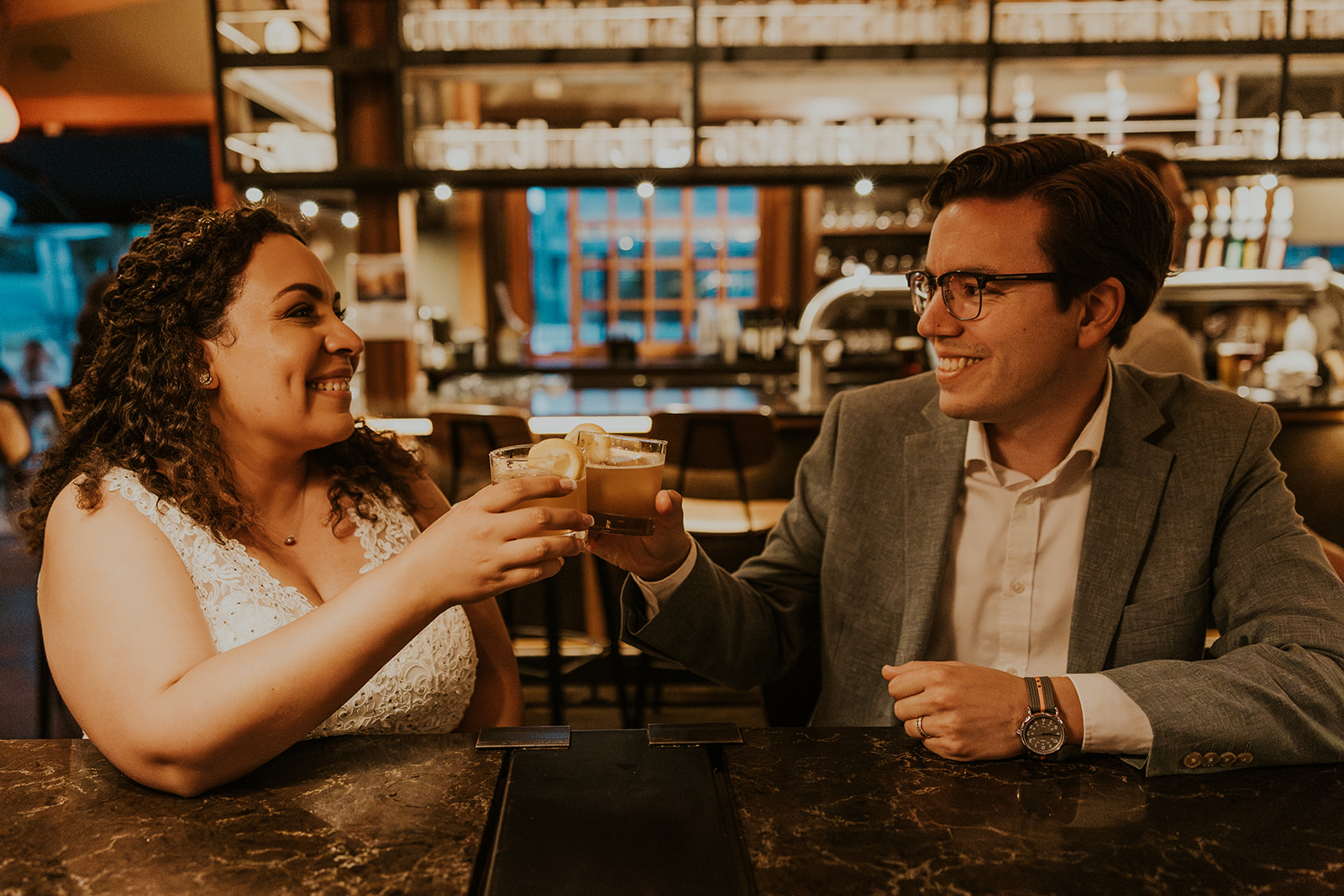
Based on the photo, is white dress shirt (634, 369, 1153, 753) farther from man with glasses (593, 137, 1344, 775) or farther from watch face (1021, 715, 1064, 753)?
watch face (1021, 715, 1064, 753)

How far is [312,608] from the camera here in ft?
4.85

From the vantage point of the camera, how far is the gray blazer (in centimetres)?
123

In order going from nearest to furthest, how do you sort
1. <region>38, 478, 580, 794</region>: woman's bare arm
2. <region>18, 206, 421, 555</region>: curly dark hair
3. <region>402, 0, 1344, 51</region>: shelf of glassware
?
<region>38, 478, 580, 794</region>: woman's bare arm < <region>18, 206, 421, 555</region>: curly dark hair < <region>402, 0, 1344, 51</region>: shelf of glassware

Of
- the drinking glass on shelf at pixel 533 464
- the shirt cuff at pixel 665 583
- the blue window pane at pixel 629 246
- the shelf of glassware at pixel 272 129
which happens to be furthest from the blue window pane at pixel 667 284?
the drinking glass on shelf at pixel 533 464

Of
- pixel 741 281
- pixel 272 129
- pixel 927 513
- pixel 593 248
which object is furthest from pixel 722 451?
pixel 593 248

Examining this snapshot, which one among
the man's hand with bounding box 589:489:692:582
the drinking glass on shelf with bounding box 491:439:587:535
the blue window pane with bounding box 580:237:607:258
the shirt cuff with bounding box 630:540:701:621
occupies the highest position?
the blue window pane with bounding box 580:237:607:258

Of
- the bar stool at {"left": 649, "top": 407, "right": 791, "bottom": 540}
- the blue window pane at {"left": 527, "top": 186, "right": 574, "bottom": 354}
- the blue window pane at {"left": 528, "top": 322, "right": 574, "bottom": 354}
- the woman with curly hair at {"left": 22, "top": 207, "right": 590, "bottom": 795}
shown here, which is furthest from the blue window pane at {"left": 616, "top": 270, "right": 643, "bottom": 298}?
the woman with curly hair at {"left": 22, "top": 207, "right": 590, "bottom": 795}

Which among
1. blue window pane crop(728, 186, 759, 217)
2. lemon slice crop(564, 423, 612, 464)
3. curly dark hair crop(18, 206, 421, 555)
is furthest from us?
blue window pane crop(728, 186, 759, 217)

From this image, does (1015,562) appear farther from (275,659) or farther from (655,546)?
(275,659)

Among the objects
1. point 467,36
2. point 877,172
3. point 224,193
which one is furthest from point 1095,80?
point 224,193

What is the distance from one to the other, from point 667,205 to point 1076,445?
6793mm

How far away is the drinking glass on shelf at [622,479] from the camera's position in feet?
A: 4.30

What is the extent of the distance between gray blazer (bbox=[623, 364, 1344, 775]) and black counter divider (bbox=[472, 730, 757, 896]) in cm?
39

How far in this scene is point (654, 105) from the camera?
585 centimetres
